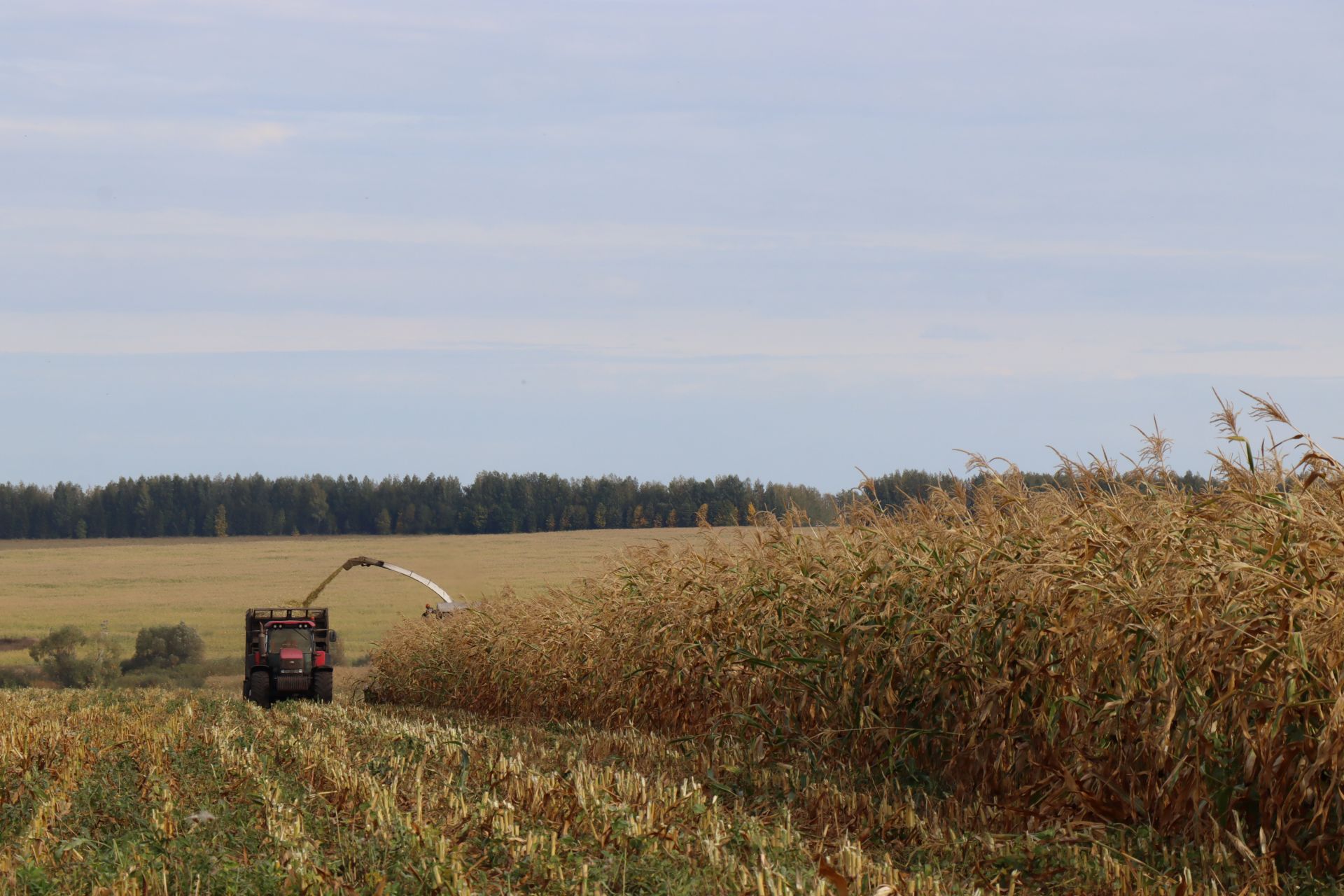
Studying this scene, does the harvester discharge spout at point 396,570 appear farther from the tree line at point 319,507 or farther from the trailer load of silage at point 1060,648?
the tree line at point 319,507

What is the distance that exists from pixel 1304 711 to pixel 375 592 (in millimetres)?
A: 49337

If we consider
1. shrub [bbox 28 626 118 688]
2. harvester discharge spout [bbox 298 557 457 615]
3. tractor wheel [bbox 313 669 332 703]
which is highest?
harvester discharge spout [bbox 298 557 457 615]

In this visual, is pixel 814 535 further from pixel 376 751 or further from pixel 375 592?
pixel 375 592

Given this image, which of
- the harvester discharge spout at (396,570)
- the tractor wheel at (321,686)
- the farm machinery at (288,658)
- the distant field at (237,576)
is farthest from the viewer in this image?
the distant field at (237,576)

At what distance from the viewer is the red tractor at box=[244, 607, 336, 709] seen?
20.8m

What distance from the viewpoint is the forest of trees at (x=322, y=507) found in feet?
234

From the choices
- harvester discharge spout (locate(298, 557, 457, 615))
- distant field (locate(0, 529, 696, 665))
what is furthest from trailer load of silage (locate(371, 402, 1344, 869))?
harvester discharge spout (locate(298, 557, 457, 615))

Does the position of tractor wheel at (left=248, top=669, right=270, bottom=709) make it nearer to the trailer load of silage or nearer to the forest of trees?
the trailer load of silage

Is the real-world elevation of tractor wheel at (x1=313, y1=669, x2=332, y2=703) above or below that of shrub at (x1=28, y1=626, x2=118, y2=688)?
above

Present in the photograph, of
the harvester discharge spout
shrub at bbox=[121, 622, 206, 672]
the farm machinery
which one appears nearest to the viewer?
the farm machinery

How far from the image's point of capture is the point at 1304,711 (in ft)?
19.1

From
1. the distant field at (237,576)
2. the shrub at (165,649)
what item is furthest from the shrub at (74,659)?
the distant field at (237,576)

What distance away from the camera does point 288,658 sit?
2098 centimetres

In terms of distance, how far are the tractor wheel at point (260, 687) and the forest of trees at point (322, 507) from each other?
45.8 m
